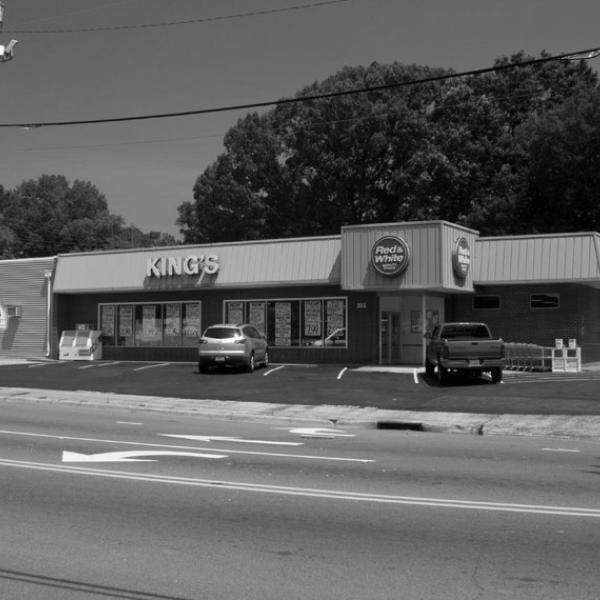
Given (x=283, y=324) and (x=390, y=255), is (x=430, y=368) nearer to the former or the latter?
(x=390, y=255)

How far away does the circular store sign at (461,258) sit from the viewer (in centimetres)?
2847

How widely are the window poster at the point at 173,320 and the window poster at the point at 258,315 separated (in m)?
3.42

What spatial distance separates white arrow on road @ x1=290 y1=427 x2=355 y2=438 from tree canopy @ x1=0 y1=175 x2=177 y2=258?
230ft

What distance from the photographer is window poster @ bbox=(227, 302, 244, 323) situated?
3353 cm

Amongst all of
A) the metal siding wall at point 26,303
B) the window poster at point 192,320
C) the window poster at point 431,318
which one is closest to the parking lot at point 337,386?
the window poster at point 431,318

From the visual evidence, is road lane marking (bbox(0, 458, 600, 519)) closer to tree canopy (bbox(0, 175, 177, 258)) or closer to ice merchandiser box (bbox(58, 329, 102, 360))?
ice merchandiser box (bbox(58, 329, 102, 360))

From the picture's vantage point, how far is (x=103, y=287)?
116 feet

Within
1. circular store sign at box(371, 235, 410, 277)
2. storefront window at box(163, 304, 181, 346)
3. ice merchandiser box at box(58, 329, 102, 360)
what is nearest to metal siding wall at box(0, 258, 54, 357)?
ice merchandiser box at box(58, 329, 102, 360)

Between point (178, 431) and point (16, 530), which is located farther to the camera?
point (178, 431)

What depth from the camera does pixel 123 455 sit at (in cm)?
1219

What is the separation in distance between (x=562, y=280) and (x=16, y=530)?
23685mm

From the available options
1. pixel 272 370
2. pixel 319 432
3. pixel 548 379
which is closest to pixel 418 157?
pixel 272 370

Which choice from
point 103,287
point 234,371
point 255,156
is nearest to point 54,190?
point 255,156

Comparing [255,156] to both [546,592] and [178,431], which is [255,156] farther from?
[546,592]
